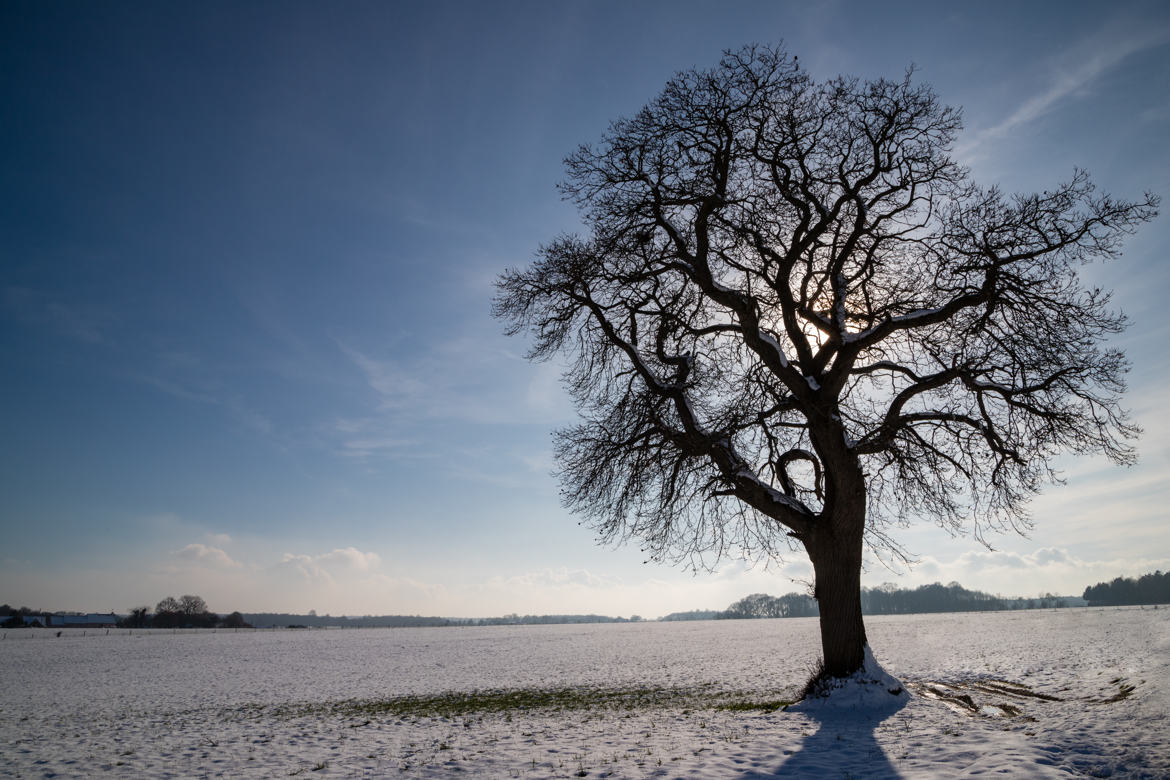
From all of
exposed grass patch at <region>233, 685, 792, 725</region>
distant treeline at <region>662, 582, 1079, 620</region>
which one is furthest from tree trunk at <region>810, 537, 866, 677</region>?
distant treeline at <region>662, 582, 1079, 620</region>

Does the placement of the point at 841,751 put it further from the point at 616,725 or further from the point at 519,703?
the point at 519,703

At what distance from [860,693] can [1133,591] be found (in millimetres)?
200540

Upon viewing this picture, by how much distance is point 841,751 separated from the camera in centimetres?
872

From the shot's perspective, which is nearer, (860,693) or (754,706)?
(860,693)

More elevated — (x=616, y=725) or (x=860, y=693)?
(x=860, y=693)

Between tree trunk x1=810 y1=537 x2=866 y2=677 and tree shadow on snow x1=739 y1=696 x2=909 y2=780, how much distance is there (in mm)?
1084

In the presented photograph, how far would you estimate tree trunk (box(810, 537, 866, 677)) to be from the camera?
1242cm

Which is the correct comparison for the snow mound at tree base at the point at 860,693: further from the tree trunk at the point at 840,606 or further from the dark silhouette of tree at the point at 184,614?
the dark silhouette of tree at the point at 184,614

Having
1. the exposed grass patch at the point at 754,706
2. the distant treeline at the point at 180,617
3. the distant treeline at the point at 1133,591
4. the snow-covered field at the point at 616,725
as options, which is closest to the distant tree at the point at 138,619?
the distant treeline at the point at 180,617

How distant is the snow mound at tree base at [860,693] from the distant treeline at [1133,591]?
19437 cm

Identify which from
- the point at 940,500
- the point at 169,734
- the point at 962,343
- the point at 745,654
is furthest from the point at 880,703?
the point at 745,654

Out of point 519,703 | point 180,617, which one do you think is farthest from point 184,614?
point 519,703

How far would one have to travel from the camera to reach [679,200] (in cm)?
1455

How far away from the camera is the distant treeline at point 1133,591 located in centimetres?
14950
